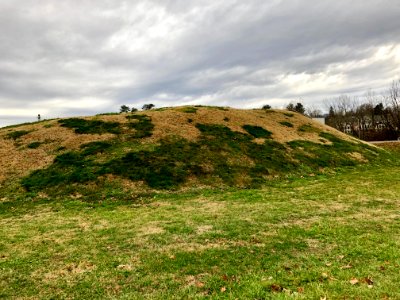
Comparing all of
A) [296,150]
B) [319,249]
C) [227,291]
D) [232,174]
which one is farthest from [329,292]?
[296,150]

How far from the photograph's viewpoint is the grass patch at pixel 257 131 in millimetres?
30391

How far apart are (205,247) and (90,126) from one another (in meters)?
22.5

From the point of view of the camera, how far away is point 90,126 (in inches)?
1136

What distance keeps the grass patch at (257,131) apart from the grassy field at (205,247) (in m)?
14.4

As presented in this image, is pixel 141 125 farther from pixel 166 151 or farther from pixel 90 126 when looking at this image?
pixel 166 151

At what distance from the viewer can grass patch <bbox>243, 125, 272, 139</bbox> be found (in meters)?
30.4

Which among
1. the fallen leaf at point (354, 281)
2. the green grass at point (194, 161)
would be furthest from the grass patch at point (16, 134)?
the fallen leaf at point (354, 281)

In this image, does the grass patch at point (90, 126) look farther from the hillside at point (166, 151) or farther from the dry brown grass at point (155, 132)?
the dry brown grass at point (155, 132)

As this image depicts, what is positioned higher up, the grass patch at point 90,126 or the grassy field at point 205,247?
the grass patch at point 90,126

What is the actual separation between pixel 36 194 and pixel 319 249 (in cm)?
1447

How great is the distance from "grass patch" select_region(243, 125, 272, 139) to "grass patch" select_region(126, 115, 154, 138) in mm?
9198

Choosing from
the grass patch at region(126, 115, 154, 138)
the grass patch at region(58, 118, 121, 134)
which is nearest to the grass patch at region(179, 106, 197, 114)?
the grass patch at region(126, 115, 154, 138)

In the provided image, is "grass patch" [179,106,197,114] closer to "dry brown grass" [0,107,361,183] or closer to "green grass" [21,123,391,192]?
"dry brown grass" [0,107,361,183]

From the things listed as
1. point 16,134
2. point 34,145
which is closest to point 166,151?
point 34,145
